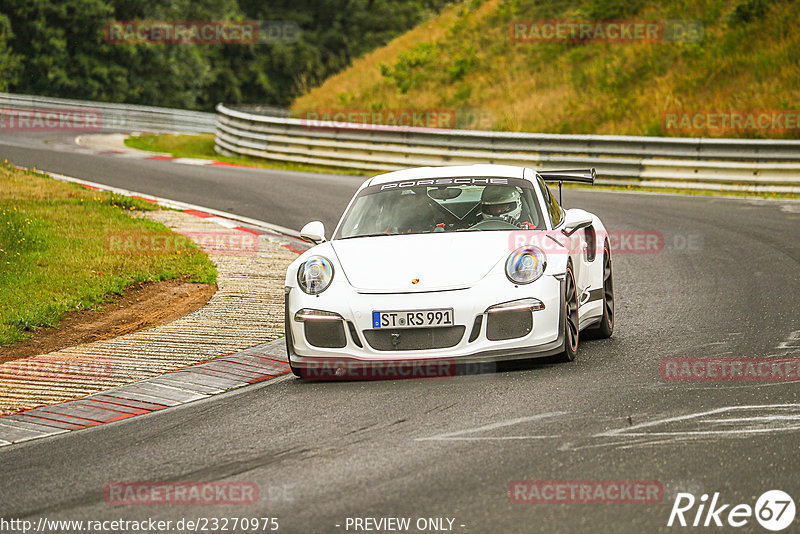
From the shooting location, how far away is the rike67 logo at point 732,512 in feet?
14.2

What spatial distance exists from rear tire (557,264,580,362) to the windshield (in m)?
0.64

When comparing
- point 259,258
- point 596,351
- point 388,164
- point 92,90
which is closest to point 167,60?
point 92,90

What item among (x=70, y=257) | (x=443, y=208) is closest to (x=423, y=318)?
(x=443, y=208)

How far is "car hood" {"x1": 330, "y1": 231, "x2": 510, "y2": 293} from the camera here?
7.03 meters

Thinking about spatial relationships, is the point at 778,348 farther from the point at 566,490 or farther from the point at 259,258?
the point at 259,258
